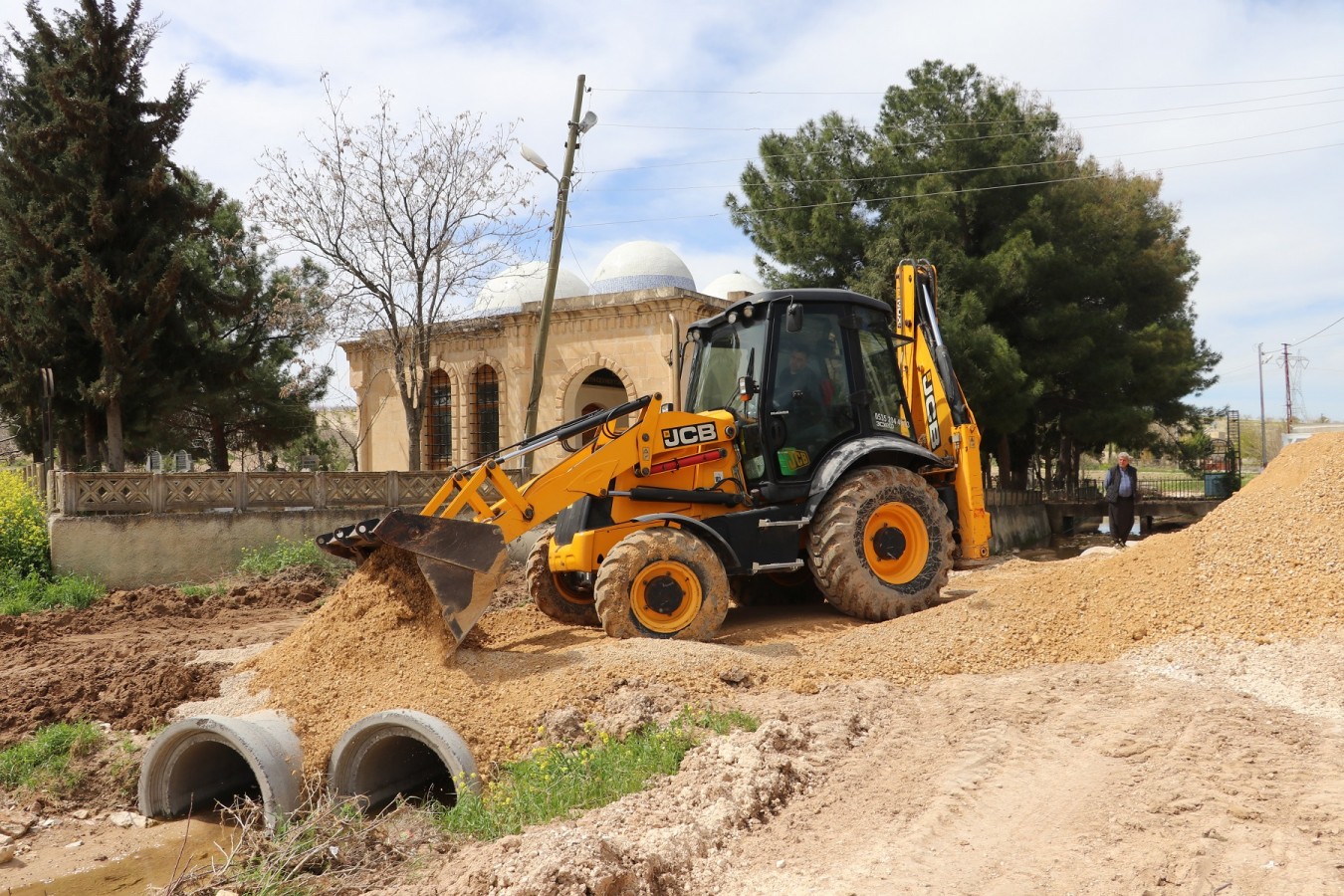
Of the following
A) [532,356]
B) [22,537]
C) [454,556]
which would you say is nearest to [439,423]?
[532,356]

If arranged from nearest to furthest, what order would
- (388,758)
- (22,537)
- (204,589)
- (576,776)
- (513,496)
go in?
(576,776) → (388,758) → (513,496) → (204,589) → (22,537)

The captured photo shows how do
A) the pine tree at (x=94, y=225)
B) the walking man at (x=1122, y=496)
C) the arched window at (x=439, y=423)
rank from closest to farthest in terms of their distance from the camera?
1. the walking man at (x=1122, y=496)
2. the pine tree at (x=94, y=225)
3. the arched window at (x=439, y=423)

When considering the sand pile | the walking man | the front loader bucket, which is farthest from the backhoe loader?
the walking man

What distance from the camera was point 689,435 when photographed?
7895mm

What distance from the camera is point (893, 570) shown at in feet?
26.7

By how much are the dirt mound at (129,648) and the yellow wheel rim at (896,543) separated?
4970 mm

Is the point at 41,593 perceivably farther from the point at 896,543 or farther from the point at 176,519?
the point at 896,543

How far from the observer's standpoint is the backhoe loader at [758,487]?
714cm

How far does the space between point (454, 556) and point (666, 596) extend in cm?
157

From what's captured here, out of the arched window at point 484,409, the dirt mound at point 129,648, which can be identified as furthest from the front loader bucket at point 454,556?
the arched window at point 484,409

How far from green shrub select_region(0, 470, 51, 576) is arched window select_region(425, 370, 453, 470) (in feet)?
42.5

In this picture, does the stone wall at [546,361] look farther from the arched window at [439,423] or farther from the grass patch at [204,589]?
the grass patch at [204,589]

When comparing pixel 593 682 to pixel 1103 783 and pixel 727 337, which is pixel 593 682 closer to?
pixel 1103 783

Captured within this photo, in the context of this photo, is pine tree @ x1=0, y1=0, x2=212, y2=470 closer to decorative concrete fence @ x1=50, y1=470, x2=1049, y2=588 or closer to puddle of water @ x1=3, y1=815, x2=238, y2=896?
decorative concrete fence @ x1=50, y1=470, x2=1049, y2=588
